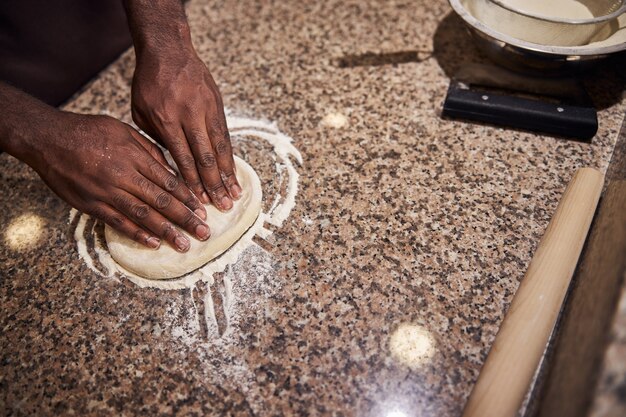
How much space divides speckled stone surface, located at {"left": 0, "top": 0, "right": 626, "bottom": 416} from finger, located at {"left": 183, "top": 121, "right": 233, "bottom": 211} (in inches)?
4.3

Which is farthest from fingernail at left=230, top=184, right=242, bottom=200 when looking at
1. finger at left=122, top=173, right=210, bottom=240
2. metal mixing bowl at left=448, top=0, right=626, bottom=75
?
metal mixing bowl at left=448, top=0, right=626, bottom=75

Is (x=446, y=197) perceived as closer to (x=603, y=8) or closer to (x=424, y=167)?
(x=424, y=167)

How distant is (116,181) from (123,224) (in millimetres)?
91

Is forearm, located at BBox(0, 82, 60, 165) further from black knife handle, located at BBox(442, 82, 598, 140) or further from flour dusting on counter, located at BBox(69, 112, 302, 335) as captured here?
black knife handle, located at BBox(442, 82, 598, 140)

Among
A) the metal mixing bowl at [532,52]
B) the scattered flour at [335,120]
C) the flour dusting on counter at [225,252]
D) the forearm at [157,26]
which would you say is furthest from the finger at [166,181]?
the metal mixing bowl at [532,52]

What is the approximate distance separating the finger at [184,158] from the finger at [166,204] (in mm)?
67

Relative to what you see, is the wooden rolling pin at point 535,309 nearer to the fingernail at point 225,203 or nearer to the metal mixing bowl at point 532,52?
the metal mixing bowl at point 532,52

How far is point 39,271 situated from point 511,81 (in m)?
1.24

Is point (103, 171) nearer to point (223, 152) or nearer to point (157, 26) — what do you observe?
point (223, 152)

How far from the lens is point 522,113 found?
1.01m

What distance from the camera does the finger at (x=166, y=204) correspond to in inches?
33.3

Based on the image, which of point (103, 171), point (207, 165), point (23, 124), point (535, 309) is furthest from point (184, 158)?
point (535, 309)

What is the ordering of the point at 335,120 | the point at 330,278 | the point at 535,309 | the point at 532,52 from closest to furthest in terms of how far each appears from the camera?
the point at 535,309, the point at 330,278, the point at 532,52, the point at 335,120

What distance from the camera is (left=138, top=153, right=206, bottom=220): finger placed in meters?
0.86
